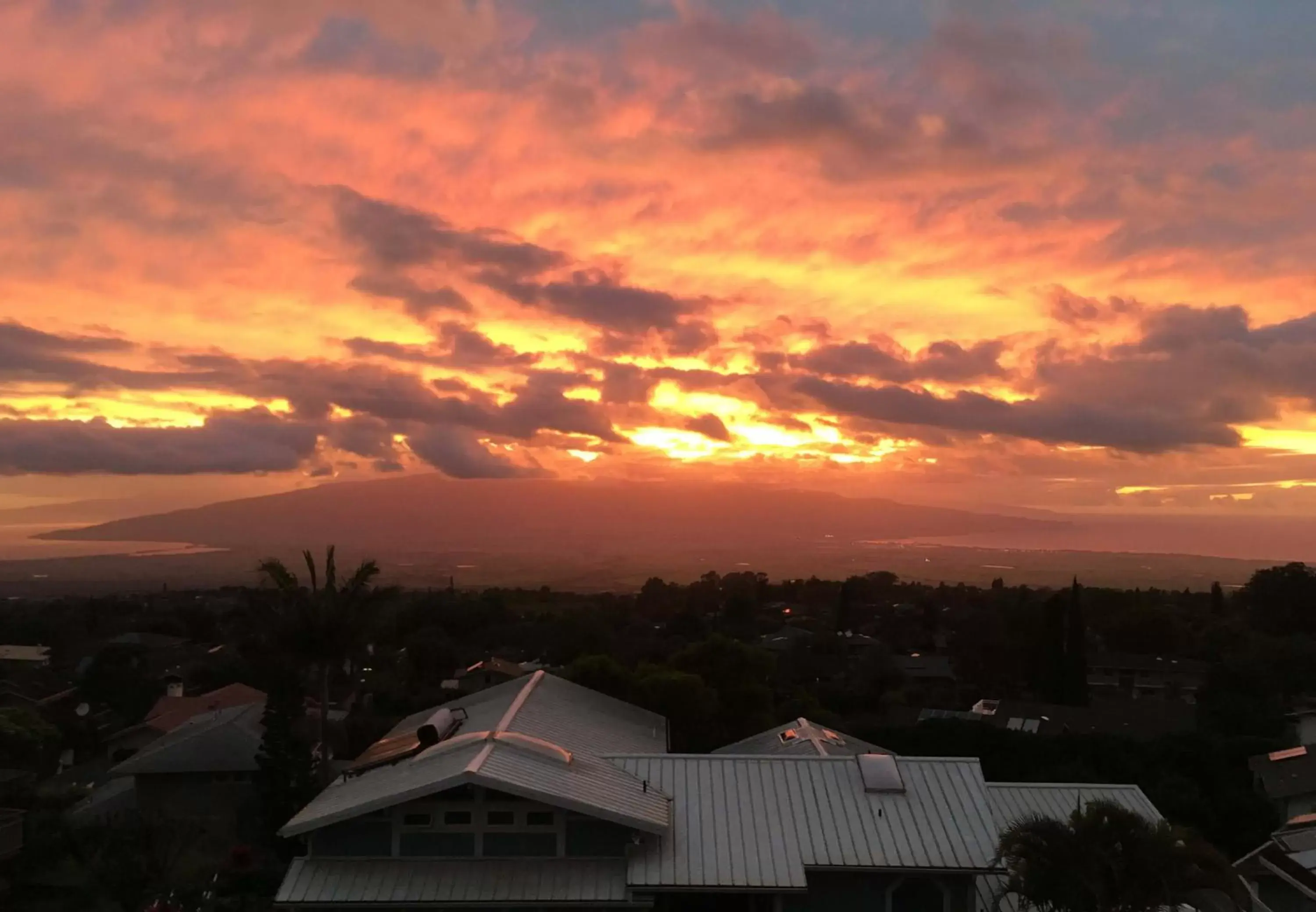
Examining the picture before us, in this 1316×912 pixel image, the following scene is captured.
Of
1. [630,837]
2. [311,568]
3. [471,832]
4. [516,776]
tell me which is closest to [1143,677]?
[311,568]

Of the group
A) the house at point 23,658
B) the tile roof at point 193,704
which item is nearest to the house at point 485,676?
the tile roof at point 193,704

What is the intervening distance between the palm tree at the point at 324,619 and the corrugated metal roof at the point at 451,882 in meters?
7.27

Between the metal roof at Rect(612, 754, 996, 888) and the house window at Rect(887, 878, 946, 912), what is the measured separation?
0.52 meters

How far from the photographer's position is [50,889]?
60.2 ft

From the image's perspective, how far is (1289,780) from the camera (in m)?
27.3

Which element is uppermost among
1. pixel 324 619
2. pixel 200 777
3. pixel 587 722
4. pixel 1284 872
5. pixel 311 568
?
pixel 311 568

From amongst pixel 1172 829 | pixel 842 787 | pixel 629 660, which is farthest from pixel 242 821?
pixel 629 660

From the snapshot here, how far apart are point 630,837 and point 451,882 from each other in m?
2.57

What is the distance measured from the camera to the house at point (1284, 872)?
1842 centimetres

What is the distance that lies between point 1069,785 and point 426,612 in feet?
212

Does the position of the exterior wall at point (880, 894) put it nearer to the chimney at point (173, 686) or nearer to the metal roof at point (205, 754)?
the metal roof at point (205, 754)

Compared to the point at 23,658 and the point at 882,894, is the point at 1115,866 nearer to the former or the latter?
the point at 882,894

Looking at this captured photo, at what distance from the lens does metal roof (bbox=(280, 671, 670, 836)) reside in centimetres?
1394

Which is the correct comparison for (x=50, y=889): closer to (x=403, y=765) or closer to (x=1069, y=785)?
(x=403, y=765)
